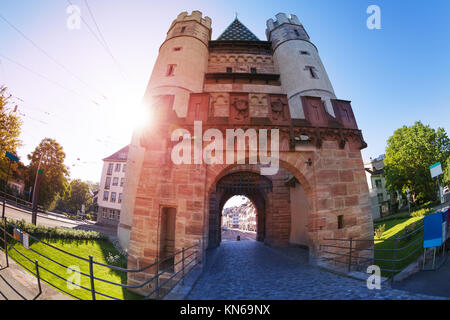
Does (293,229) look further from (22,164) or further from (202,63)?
(22,164)

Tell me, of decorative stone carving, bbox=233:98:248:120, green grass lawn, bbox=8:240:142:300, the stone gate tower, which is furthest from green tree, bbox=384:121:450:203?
green grass lawn, bbox=8:240:142:300

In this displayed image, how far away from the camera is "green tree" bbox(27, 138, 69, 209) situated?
2148 cm

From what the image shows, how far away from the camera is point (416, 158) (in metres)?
23.0

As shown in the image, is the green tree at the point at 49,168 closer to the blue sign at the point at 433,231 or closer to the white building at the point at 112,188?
the white building at the point at 112,188

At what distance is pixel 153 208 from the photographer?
7109 mm

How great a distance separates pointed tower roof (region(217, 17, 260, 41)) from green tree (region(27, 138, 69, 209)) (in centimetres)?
2289

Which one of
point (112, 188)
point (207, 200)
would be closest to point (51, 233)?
point (207, 200)

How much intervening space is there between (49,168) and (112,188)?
39.8 ft

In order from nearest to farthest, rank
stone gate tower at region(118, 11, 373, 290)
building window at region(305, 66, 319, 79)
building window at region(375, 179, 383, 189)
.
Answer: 1. stone gate tower at region(118, 11, 373, 290)
2. building window at region(305, 66, 319, 79)
3. building window at region(375, 179, 383, 189)

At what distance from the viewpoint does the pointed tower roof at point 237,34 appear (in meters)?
18.0

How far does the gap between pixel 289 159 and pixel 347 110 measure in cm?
422

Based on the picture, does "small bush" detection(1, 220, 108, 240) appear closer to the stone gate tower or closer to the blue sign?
the stone gate tower
